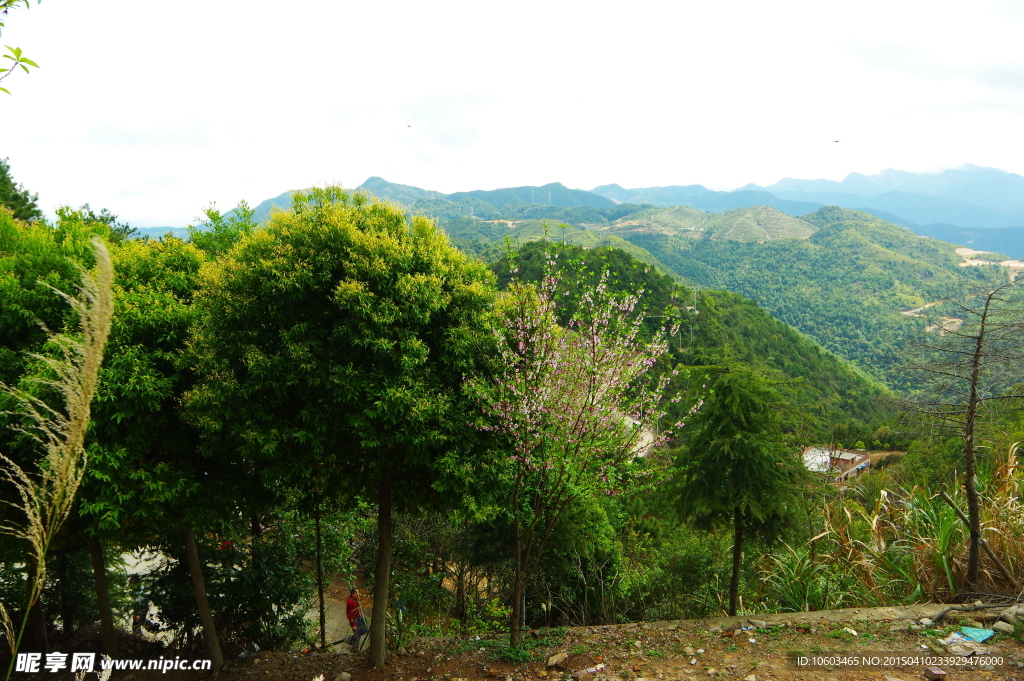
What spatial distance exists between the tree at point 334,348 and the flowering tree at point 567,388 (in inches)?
21.5

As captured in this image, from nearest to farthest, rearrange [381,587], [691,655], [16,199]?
1. [691,655]
2. [381,587]
3. [16,199]

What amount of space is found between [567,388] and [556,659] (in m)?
3.55

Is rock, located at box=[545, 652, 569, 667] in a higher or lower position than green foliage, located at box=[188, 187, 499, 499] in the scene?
lower

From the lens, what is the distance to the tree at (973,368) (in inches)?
255

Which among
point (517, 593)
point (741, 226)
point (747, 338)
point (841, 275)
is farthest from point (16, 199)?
point (741, 226)

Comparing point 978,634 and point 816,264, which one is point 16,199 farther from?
point 816,264

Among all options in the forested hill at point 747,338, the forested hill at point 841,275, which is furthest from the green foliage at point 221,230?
the forested hill at point 841,275

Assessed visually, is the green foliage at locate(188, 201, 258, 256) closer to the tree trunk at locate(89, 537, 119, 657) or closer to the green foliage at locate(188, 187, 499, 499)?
the green foliage at locate(188, 187, 499, 499)

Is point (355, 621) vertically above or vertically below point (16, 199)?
below

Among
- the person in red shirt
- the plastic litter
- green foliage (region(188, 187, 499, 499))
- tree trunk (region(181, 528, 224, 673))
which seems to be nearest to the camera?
the plastic litter

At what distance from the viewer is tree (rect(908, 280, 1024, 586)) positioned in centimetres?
647

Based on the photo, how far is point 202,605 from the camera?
7883mm

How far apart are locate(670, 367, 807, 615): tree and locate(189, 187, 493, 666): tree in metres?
4.10

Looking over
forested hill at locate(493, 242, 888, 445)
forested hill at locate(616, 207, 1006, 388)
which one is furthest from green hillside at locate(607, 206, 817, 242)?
forested hill at locate(493, 242, 888, 445)
